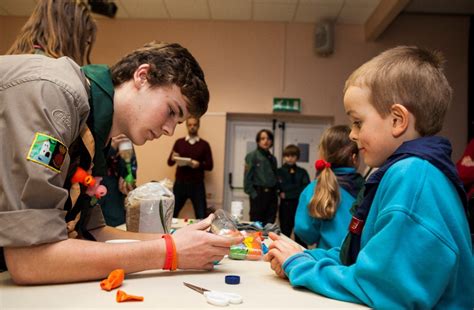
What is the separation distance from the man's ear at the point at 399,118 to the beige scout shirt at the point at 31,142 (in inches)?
29.1

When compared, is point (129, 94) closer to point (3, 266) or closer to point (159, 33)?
point (3, 266)

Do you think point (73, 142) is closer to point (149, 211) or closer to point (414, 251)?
point (149, 211)

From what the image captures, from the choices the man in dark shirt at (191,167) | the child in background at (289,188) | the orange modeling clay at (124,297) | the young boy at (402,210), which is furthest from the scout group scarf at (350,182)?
the man in dark shirt at (191,167)

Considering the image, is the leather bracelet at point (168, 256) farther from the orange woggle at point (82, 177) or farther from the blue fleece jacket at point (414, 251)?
the blue fleece jacket at point (414, 251)

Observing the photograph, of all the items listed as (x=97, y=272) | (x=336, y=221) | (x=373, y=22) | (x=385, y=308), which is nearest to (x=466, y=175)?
(x=336, y=221)

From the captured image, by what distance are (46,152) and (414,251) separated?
0.75m

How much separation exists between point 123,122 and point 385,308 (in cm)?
82

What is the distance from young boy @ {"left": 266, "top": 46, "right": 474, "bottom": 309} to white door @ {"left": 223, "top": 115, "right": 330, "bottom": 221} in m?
5.06

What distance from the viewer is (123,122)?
3.91 ft

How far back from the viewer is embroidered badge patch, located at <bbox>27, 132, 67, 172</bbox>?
832 mm

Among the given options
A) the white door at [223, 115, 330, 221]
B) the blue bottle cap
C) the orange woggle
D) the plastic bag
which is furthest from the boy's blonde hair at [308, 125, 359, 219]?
the white door at [223, 115, 330, 221]

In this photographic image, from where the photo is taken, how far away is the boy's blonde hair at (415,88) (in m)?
0.99

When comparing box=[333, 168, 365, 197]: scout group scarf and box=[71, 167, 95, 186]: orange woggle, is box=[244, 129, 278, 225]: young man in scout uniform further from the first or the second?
box=[71, 167, 95, 186]: orange woggle

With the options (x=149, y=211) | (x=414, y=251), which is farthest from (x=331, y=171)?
(x=414, y=251)
